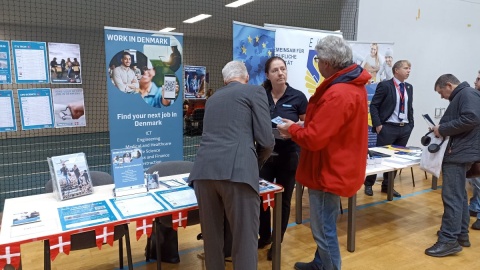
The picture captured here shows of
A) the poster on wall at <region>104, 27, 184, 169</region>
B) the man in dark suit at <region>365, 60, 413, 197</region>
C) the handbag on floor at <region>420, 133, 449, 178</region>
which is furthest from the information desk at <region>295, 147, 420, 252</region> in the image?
the poster on wall at <region>104, 27, 184, 169</region>

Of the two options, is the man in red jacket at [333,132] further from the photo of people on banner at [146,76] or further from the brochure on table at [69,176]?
the photo of people on banner at [146,76]

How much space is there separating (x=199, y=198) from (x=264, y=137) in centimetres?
48

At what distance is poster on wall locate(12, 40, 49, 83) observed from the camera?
9.91 feet

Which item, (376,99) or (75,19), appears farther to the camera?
(75,19)

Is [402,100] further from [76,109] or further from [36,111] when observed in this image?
[36,111]

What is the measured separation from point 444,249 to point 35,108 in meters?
3.62

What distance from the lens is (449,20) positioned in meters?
5.94

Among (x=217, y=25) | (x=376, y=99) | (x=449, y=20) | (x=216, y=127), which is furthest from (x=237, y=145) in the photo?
(x=217, y=25)

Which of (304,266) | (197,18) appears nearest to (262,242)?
(304,266)

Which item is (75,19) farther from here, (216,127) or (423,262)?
(423,262)

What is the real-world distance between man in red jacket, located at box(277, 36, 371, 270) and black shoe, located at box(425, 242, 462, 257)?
4.17ft

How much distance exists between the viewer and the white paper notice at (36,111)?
3.18 m

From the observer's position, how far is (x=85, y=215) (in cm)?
184

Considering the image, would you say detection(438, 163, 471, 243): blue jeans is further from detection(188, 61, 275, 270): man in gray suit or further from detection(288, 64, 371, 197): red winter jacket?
detection(188, 61, 275, 270): man in gray suit
